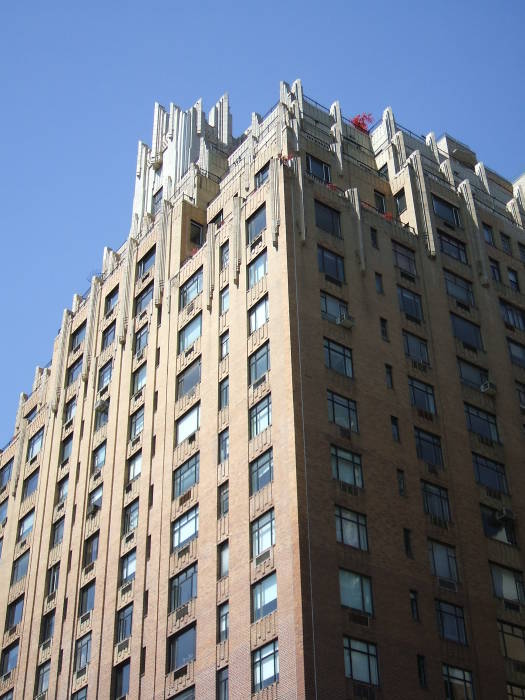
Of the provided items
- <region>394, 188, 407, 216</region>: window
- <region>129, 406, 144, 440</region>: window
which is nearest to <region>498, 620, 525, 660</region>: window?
<region>129, 406, 144, 440</region>: window

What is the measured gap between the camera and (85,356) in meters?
74.5

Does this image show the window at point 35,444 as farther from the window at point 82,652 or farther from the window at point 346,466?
the window at point 346,466

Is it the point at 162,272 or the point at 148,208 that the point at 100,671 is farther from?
the point at 148,208

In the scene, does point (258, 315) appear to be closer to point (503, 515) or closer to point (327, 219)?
point (327, 219)

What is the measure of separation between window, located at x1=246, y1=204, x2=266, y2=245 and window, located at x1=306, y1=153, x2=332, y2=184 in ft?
19.7

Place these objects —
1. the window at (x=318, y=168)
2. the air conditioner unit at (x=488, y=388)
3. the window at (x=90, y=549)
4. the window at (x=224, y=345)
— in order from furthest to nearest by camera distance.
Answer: the window at (x=318, y=168) → the window at (x=90, y=549) → the air conditioner unit at (x=488, y=388) → the window at (x=224, y=345)

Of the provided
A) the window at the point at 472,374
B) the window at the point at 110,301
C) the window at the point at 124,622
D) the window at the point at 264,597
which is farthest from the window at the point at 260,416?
the window at the point at 110,301

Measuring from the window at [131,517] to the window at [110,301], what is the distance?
59.6 feet

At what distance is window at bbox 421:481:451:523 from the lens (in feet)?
174

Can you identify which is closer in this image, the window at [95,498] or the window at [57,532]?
the window at [95,498]

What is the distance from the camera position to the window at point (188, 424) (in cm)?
5909

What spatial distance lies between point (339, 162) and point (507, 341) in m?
15.2

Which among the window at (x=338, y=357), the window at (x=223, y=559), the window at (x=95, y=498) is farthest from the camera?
the window at (x=95, y=498)

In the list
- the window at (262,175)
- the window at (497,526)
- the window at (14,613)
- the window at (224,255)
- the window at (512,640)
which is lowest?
the window at (512,640)
